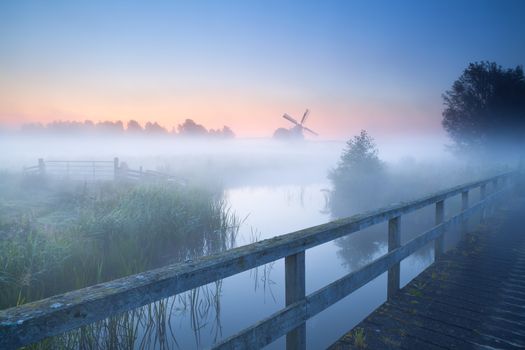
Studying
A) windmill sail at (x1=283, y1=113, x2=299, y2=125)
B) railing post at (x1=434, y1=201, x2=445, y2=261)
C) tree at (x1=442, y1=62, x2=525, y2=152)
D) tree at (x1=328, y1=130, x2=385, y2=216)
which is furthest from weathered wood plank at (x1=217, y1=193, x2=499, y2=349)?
windmill sail at (x1=283, y1=113, x2=299, y2=125)

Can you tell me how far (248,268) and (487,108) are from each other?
30.7m

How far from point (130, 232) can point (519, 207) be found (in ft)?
53.3

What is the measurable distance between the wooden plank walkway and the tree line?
4495 inches

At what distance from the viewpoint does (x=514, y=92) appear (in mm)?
26422

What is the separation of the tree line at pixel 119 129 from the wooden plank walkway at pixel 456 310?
375ft

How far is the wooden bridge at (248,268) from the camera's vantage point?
166cm

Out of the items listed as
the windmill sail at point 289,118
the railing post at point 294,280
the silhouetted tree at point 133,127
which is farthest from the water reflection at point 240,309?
the silhouetted tree at point 133,127

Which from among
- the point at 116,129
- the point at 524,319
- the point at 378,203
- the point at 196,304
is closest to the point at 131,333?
the point at 196,304

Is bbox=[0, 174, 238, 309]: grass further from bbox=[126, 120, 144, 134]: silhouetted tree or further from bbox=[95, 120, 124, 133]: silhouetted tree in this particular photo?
bbox=[126, 120, 144, 134]: silhouetted tree

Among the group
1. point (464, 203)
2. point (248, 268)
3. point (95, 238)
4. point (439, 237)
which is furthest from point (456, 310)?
point (95, 238)

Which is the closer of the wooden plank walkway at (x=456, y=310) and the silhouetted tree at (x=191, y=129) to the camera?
the wooden plank walkway at (x=456, y=310)

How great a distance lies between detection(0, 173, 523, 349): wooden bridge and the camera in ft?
5.43

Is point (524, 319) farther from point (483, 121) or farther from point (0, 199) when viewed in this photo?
point (483, 121)

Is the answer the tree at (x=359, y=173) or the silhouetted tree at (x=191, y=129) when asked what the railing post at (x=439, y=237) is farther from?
the silhouetted tree at (x=191, y=129)
